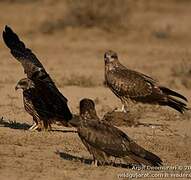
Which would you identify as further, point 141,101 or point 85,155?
point 141,101

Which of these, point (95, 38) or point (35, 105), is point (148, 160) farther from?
point (95, 38)

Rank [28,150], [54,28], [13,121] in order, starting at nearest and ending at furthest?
[28,150], [13,121], [54,28]

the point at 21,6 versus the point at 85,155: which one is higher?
the point at 21,6

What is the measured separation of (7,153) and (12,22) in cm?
1867

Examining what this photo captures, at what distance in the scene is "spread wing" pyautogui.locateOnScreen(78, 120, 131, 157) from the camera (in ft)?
31.6

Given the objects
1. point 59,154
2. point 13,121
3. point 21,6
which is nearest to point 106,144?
point 59,154

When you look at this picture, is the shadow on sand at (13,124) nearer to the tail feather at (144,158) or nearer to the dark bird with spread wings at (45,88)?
the dark bird with spread wings at (45,88)

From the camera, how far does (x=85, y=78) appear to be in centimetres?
1794

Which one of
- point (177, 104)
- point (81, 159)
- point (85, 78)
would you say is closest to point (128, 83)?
point (177, 104)

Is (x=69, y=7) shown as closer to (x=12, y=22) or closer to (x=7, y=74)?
(x=12, y=22)

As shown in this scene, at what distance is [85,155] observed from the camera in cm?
1076

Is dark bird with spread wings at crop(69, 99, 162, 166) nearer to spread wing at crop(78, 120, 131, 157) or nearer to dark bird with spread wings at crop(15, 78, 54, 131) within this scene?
spread wing at crop(78, 120, 131, 157)

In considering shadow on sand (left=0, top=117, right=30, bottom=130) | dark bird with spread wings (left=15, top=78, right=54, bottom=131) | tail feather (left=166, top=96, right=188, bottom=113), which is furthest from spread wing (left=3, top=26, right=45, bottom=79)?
tail feather (left=166, top=96, right=188, bottom=113)

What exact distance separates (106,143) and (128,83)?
4.09m
